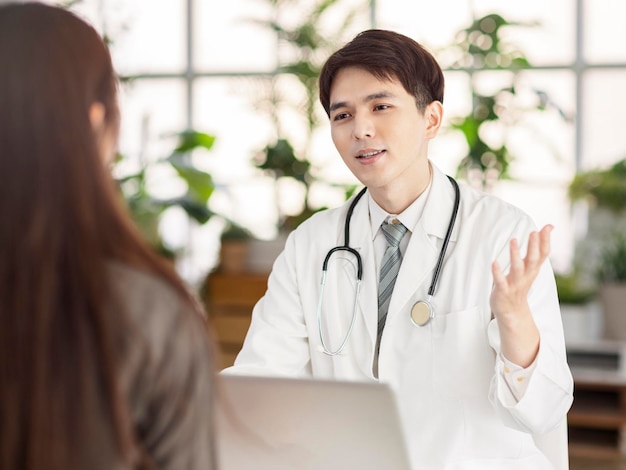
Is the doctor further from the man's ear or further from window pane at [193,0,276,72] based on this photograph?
window pane at [193,0,276,72]

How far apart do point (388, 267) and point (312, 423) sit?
2.41 feet

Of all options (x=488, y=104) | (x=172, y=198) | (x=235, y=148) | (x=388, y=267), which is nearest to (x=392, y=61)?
(x=388, y=267)

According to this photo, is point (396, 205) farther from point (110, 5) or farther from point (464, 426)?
point (110, 5)

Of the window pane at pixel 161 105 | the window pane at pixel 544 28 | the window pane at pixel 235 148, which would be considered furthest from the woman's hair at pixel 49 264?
the window pane at pixel 161 105

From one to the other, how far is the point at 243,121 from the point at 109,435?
5.37 metres

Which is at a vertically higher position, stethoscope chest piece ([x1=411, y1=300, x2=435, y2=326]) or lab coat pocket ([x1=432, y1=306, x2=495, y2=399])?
stethoscope chest piece ([x1=411, y1=300, x2=435, y2=326])

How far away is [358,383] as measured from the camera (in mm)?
1031

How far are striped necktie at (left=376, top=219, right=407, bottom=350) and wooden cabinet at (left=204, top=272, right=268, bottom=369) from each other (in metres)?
3.09

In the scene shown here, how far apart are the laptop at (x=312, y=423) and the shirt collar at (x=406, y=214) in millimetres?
773

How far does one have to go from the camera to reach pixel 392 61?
1799 mm

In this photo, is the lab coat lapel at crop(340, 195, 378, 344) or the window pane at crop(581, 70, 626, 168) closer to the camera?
the lab coat lapel at crop(340, 195, 378, 344)

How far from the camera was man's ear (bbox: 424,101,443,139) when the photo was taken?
1895 mm

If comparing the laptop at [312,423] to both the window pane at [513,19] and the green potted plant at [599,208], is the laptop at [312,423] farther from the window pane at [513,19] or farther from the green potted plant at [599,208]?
the window pane at [513,19]

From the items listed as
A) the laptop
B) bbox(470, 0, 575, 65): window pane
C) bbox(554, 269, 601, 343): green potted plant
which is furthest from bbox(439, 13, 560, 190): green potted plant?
the laptop
